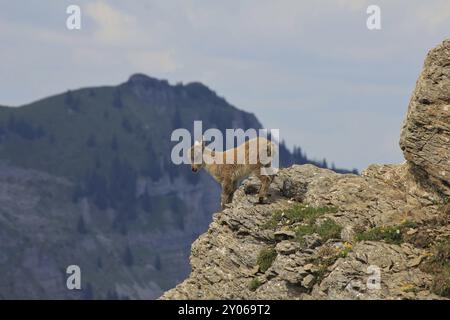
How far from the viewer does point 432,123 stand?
41.8 meters

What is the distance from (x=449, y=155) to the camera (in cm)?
4109

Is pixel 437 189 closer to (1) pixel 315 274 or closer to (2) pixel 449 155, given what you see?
(2) pixel 449 155

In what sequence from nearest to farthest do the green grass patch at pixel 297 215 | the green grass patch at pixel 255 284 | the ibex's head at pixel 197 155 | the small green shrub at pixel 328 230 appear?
1. the green grass patch at pixel 255 284
2. the small green shrub at pixel 328 230
3. the green grass patch at pixel 297 215
4. the ibex's head at pixel 197 155

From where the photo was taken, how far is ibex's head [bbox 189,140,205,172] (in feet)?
157

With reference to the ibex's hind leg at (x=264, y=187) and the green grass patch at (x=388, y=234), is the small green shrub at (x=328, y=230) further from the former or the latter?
the ibex's hind leg at (x=264, y=187)

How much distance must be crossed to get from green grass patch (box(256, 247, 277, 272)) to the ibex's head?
306 inches

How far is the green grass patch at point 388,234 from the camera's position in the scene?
3872 cm

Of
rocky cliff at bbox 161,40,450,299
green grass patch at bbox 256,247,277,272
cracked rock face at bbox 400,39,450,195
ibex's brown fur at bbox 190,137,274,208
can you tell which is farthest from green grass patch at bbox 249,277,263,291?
cracked rock face at bbox 400,39,450,195

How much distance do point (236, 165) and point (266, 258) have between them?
6.93 metres

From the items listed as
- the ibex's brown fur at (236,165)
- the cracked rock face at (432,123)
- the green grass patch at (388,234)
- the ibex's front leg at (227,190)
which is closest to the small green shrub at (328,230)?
the green grass patch at (388,234)

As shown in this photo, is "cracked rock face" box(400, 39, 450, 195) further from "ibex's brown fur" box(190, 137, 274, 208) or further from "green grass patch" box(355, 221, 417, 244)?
"ibex's brown fur" box(190, 137, 274, 208)

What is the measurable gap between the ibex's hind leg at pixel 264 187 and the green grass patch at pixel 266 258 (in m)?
4.29

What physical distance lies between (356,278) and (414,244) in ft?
9.95
